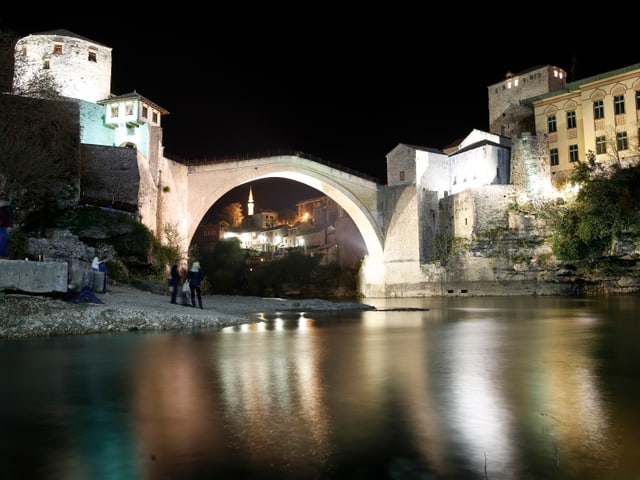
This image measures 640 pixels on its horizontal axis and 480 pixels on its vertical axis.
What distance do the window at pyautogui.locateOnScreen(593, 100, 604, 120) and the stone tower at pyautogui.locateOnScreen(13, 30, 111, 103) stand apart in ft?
102

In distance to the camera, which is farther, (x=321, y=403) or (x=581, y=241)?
(x=581, y=241)

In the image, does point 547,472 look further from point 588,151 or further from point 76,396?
point 588,151

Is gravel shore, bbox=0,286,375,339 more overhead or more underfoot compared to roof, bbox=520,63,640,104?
more underfoot

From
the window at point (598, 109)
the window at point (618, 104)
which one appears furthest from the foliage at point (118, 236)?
the window at point (618, 104)

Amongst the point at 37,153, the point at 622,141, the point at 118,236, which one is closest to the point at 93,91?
the point at 118,236

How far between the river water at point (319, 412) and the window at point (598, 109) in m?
30.2

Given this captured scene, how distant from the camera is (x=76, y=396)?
4.90 meters

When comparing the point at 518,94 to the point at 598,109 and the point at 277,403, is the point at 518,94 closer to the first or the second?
the point at 598,109

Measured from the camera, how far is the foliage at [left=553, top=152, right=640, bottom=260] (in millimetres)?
30219

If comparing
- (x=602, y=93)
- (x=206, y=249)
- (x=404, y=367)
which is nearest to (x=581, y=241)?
(x=602, y=93)

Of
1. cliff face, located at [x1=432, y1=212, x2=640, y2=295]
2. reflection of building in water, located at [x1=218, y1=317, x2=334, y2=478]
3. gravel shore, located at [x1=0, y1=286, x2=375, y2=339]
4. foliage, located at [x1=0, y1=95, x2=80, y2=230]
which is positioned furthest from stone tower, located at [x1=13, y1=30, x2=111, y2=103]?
reflection of building in water, located at [x1=218, y1=317, x2=334, y2=478]

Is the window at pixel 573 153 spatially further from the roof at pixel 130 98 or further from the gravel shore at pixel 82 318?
the gravel shore at pixel 82 318

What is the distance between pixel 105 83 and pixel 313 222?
40.4 m

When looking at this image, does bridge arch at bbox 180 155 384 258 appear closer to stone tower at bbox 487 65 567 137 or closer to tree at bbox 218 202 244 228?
stone tower at bbox 487 65 567 137
